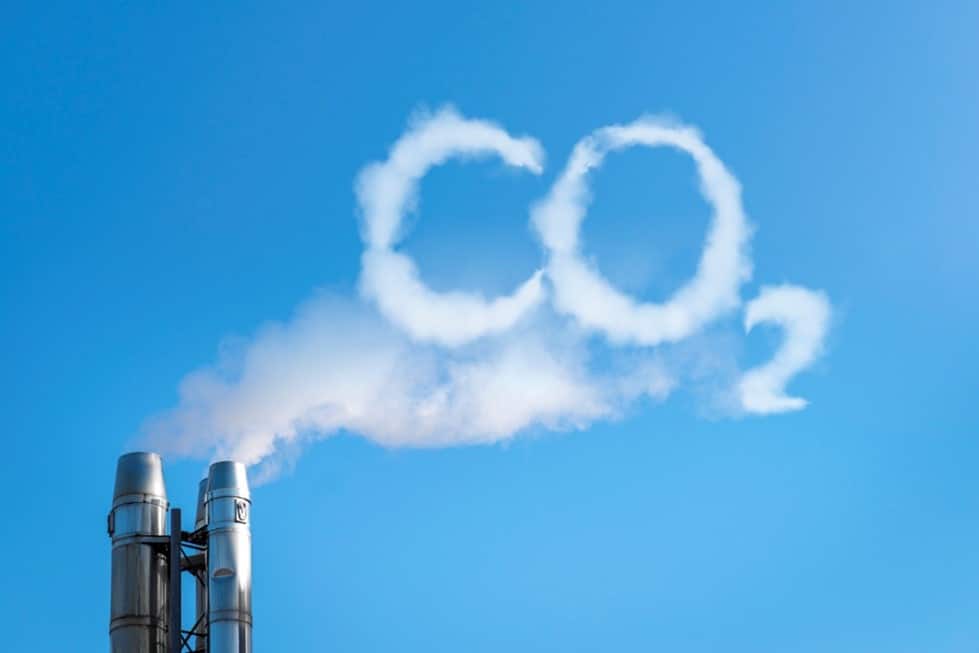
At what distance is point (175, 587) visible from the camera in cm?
5931

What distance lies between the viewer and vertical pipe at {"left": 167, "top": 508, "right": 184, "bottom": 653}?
5831 centimetres

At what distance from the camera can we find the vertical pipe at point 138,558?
58781 millimetres

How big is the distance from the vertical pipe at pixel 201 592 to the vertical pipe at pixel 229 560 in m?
0.68

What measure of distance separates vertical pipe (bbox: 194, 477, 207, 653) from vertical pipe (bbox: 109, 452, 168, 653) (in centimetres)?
124

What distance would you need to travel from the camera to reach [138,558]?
196ft

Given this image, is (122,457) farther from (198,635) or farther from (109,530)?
(198,635)

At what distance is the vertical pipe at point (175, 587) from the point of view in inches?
2296

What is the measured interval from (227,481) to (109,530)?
4.72m

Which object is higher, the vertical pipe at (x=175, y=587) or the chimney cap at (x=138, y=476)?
the chimney cap at (x=138, y=476)

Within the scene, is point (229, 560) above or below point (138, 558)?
below

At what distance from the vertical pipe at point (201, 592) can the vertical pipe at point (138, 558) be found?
1240mm

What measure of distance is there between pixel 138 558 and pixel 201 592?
9.11 ft

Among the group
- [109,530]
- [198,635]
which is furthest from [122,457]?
[198,635]

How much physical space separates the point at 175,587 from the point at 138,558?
1771mm
